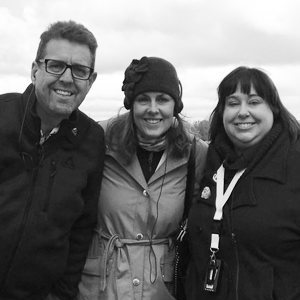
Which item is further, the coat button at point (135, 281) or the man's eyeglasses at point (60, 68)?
the coat button at point (135, 281)

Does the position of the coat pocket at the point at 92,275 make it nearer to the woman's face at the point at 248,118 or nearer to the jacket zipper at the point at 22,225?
the jacket zipper at the point at 22,225

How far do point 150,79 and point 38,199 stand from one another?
1411mm

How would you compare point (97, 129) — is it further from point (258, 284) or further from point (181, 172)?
point (258, 284)

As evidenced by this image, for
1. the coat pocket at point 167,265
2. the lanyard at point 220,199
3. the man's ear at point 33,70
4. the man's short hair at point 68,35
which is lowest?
the coat pocket at point 167,265

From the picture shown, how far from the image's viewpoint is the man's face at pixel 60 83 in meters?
4.12

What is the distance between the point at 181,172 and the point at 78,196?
998 millimetres

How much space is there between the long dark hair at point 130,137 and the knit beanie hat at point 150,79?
13 centimetres

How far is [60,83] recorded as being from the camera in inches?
163

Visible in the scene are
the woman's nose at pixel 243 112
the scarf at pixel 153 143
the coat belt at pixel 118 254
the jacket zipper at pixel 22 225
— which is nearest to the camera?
the jacket zipper at pixel 22 225

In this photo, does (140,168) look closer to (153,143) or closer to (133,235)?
(153,143)

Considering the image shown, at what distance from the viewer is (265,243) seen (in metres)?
4.04

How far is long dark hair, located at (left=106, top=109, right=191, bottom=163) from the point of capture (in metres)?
4.72

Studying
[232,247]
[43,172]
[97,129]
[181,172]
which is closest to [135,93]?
[97,129]

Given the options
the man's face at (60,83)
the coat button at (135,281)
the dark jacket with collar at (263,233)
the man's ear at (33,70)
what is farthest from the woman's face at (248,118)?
the man's ear at (33,70)
